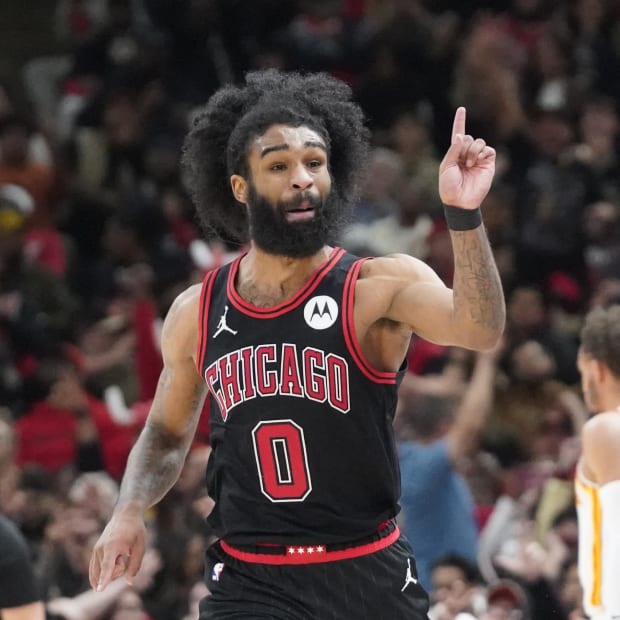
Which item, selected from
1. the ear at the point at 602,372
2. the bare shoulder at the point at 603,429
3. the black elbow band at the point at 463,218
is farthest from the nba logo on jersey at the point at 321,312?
the ear at the point at 602,372

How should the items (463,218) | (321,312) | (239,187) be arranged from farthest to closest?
(239,187), (321,312), (463,218)

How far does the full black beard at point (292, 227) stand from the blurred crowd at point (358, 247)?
2248mm

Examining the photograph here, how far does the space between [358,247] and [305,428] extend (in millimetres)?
5266

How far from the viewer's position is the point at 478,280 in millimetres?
3852

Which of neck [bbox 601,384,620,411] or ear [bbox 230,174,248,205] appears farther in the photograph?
neck [bbox 601,384,620,411]

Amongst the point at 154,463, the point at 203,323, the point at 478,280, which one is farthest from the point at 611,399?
the point at 154,463

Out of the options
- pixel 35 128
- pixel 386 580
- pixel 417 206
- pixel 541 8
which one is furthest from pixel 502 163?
pixel 386 580

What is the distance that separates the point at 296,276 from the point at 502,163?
20.3ft

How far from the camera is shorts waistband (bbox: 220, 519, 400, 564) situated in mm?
4234

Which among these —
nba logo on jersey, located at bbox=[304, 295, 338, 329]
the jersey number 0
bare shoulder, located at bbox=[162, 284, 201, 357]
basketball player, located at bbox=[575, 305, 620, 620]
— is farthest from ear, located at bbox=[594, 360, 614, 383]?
bare shoulder, located at bbox=[162, 284, 201, 357]

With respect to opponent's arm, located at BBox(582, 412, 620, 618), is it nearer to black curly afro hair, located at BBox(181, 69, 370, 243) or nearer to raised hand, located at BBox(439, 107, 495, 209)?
black curly afro hair, located at BBox(181, 69, 370, 243)

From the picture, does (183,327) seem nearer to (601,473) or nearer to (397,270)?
(397,270)

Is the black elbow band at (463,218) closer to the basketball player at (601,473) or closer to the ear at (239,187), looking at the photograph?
the ear at (239,187)

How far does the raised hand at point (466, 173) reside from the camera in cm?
382
